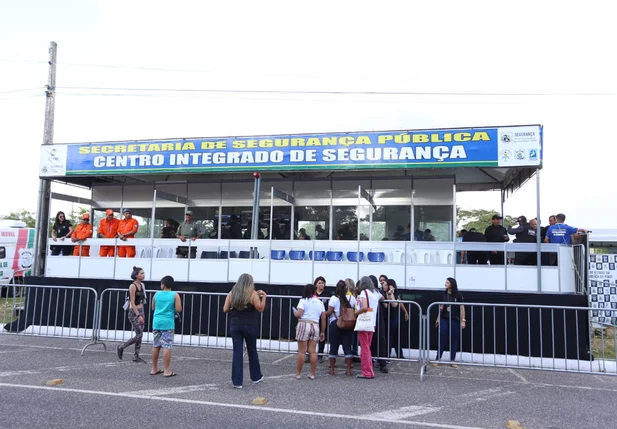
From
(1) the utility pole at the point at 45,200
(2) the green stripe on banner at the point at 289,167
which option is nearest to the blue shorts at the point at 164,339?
(2) the green stripe on banner at the point at 289,167

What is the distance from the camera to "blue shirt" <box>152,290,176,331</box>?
8102mm

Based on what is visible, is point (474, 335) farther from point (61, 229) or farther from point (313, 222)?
point (61, 229)

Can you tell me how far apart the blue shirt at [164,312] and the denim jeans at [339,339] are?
270cm

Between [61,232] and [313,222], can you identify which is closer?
[61,232]

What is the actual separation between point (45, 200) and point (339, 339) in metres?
10.5

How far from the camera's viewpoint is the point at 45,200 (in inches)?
583

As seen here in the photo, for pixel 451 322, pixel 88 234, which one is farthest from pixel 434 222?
pixel 88 234

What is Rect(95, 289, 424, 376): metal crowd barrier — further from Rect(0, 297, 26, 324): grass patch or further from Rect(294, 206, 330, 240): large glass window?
Rect(294, 206, 330, 240): large glass window

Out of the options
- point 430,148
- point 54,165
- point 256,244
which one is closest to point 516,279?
point 430,148

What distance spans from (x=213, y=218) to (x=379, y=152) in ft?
21.8

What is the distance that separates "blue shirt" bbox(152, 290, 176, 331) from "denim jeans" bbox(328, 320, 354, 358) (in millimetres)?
2697

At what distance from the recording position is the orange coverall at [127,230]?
44.5 feet

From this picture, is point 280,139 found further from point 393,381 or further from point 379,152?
point 393,381

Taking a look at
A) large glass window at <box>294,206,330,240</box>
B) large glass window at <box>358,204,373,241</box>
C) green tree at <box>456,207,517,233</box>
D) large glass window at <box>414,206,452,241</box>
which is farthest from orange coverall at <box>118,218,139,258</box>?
green tree at <box>456,207,517,233</box>
